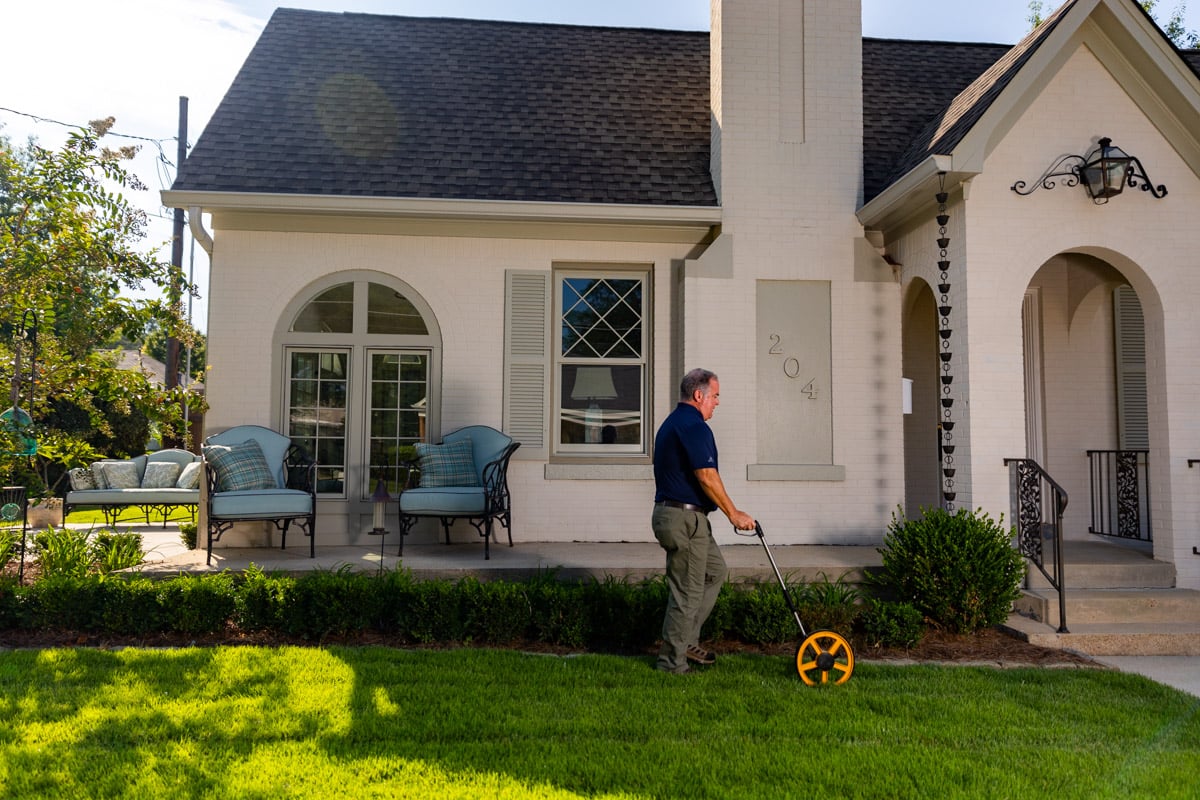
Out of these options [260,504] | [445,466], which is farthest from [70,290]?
[445,466]

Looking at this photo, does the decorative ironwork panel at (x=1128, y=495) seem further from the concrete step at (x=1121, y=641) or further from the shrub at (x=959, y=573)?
the shrub at (x=959, y=573)

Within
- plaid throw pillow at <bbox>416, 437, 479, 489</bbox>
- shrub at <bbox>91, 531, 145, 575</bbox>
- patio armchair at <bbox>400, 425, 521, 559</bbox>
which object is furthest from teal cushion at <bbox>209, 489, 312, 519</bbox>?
plaid throw pillow at <bbox>416, 437, 479, 489</bbox>

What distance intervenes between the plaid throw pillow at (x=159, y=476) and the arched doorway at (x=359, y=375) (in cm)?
496

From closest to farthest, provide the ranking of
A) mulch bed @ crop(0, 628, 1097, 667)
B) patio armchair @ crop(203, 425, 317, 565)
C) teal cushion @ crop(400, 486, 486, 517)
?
mulch bed @ crop(0, 628, 1097, 667) → patio armchair @ crop(203, 425, 317, 565) → teal cushion @ crop(400, 486, 486, 517)

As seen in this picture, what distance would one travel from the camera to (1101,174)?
661 cm

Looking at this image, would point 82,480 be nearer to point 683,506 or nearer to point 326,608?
point 326,608

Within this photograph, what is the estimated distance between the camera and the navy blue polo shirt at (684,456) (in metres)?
4.73

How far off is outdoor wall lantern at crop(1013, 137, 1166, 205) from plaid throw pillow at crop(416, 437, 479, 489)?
510 cm

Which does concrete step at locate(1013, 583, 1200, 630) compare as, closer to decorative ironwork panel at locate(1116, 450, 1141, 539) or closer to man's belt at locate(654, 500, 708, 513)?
decorative ironwork panel at locate(1116, 450, 1141, 539)

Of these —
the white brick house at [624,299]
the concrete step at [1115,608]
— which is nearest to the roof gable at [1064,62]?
the white brick house at [624,299]

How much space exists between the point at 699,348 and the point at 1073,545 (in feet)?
12.4

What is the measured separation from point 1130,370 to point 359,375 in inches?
294

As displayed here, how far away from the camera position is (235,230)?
8.12 m

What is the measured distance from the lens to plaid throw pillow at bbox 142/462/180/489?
1191 centimetres
